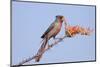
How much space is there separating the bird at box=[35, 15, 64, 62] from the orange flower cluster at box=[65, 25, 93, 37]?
103 mm

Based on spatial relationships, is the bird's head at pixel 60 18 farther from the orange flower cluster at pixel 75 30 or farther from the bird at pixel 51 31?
the orange flower cluster at pixel 75 30

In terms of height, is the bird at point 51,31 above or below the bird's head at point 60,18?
below

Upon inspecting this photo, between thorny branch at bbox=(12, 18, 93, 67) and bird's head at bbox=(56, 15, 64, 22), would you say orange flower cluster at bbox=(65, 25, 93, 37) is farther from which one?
bird's head at bbox=(56, 15, 64, 22)

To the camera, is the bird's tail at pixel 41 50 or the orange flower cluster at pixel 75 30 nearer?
the bird's tail at pixel 41 50

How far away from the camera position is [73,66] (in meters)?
2.32

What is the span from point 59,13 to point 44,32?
27 centimetres

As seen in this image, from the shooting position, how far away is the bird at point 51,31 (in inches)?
85.7

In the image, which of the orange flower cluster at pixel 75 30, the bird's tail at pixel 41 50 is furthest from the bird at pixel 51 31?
the orange flower cluster at pixel 75 30

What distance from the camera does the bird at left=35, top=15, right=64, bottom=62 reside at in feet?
7.14

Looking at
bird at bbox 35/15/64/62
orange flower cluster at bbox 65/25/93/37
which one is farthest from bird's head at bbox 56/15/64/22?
orange flower cluster at bbox 65/25/93/37

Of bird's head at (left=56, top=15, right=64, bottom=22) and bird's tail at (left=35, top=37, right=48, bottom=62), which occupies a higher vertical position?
bird's head at (left=56, top=15, right=64, bottom=22)

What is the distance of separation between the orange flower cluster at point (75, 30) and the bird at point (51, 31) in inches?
4.1

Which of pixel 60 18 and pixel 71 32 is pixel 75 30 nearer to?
pixel 71 32

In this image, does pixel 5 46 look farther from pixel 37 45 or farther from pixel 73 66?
pixel 73 66
